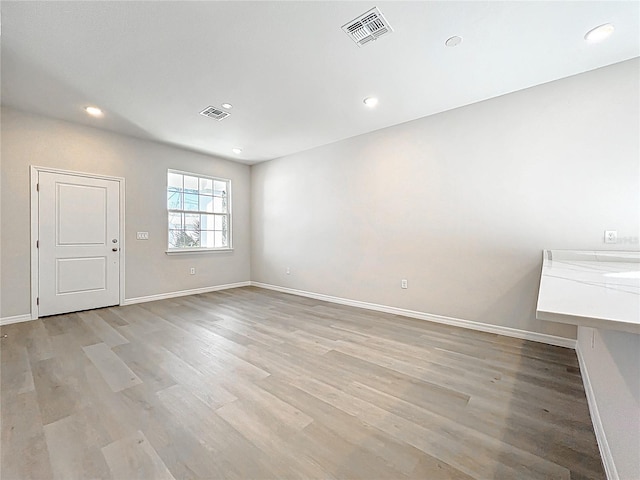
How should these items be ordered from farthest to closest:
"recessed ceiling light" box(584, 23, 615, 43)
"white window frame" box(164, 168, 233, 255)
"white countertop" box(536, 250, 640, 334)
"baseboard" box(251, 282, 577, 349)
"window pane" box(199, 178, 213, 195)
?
"window pane" box(199, 178, 213, 195) < "white window frame" box(164, 168, 233, 255) < "baseboard" box(251, 282, 577, 349) < "recessed ceiling light" box(584, 23, 615, 43) < "white countertop" box(536, 250, 640, 334)

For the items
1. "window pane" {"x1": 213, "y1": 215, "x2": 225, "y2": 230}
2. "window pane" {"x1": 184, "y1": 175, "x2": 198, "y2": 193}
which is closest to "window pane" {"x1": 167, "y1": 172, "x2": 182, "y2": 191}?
"window pane" {"x1": 184, "y1": 175, "x2": 198, "y2": 193}

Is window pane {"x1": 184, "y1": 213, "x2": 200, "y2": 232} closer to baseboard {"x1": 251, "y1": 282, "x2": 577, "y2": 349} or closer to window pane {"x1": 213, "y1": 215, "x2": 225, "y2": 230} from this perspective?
window pane {"x1": 213, "y1": 215, "x2": 225, "y2": 230}

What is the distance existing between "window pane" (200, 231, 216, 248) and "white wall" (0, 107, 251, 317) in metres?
0.24

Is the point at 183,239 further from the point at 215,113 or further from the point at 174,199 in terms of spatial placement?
the point at 215,113

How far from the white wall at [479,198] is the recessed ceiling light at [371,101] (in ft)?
2.46

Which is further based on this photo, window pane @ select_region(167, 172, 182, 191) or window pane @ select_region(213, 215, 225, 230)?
window pane @ select_region(213, 215, 225, 230)

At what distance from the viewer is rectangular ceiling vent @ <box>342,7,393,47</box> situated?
2.01 metres

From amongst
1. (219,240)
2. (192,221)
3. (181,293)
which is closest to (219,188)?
(192,221)

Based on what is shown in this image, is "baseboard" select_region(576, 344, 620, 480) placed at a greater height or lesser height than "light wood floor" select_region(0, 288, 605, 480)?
greater

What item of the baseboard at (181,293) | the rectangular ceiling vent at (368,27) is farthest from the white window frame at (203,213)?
the rectangular ceiling vent at (368,27)

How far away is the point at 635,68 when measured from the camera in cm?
247

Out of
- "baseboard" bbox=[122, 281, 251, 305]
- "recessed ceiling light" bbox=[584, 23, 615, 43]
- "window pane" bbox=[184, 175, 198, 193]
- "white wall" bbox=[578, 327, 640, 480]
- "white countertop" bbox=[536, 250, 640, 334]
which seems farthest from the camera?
"window pane" bbox=[184, 175, 198, 193]

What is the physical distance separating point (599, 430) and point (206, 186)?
19.6 feet

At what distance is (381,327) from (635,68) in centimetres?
345
